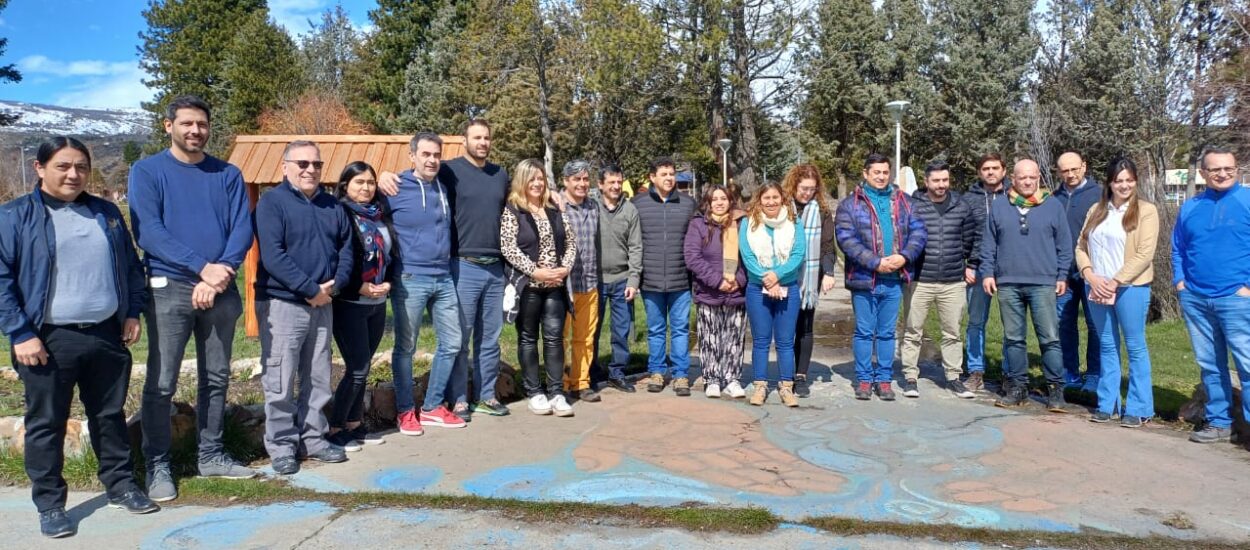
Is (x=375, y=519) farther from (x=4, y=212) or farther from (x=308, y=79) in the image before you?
(x=308, y=79)

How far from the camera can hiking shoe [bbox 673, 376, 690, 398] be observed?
6566 mm

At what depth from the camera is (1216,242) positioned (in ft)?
16.9

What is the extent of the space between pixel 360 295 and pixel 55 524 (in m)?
1.87

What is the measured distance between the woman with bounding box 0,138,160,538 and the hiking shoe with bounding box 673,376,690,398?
3.73 m

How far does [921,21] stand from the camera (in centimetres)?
3894

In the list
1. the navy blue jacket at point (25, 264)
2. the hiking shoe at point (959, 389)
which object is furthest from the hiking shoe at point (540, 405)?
the hiking shoe at point (959, 389)

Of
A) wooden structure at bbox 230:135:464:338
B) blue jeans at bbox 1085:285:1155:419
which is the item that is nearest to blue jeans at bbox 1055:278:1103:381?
blue jeans at bbox 1085:285:1155:419

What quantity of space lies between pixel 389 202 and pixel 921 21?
38.6 metres

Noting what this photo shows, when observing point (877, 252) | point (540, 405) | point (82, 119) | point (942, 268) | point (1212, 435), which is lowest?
point (1212, 435)

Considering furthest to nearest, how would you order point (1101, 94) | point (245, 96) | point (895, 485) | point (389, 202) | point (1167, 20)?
point (245, 96) → point (1101, 94) → point (1167, 20) → point (389, 202) → point (895, 485)

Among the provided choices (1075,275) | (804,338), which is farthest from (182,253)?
(1075,275)

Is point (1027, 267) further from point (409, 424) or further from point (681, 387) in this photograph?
point (409, 424)

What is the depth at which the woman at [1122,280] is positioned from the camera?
221 inches

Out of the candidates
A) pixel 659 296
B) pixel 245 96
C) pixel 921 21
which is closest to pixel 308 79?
pixel 245 96
